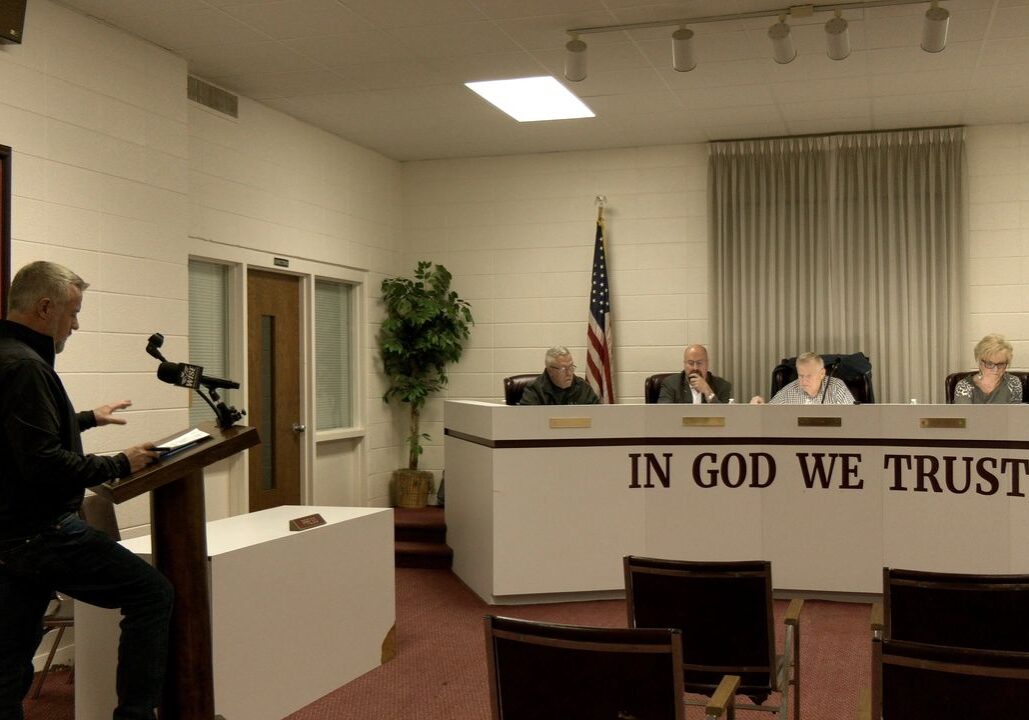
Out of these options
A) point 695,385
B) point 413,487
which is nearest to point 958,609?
point 695,385

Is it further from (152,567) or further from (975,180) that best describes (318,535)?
(975,180)

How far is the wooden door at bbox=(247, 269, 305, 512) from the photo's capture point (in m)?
6.96

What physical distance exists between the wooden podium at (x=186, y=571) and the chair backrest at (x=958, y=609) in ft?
6.66

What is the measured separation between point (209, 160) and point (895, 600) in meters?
4.99

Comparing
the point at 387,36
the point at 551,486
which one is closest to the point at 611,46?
the point at 387,36

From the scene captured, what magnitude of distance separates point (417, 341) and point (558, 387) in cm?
224

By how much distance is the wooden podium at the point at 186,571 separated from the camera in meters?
3.35

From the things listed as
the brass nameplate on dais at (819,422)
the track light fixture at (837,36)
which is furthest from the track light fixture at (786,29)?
the brass nameplate on dais at (819,422)

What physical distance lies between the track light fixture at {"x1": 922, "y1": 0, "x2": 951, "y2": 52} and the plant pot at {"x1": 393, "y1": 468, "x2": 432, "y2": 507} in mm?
4980

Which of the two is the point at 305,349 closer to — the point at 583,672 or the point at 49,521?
the point at 49,521

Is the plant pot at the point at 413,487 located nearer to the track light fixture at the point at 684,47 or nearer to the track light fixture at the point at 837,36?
the track light fixture at the point at 684,47

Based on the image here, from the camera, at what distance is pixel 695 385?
265 inches

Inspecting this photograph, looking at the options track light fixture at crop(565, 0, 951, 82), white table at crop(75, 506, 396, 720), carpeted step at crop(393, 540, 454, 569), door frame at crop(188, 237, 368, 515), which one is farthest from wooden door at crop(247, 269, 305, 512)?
track light fixture at crop(565, 0, 951, 82)

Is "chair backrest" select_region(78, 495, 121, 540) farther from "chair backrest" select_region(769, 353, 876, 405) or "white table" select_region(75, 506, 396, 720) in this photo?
"chair backrest" select_region(769, 353, 876, 405)
